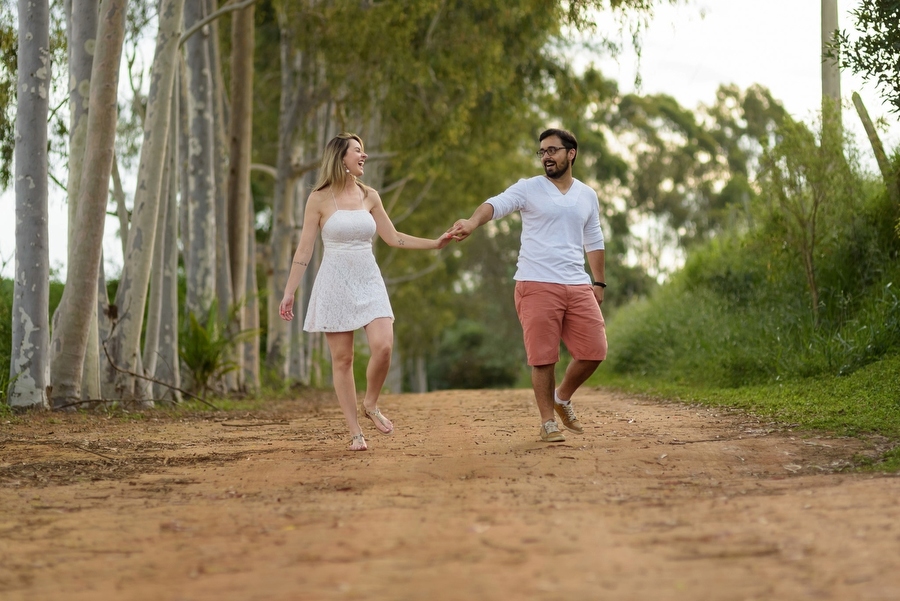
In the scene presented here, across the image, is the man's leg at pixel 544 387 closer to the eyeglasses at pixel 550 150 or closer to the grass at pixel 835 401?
the eyeglasses at pixel 550 150

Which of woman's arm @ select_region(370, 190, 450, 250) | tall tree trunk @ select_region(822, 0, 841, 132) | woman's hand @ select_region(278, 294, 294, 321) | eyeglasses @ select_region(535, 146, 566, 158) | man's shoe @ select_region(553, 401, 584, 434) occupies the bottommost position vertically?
man's shoe @ select_region(553, 401, 584, 434)

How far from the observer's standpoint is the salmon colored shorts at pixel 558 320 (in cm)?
769

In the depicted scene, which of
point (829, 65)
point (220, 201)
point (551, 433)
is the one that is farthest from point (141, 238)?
point (829, 65)

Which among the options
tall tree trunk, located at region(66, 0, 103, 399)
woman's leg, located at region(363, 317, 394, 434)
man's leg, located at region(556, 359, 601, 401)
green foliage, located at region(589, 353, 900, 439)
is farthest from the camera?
tall tree trunk, located at region(66, 0, 103, 399)

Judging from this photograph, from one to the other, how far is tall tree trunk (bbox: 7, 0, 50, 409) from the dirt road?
2138mm

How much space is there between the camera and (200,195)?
1507 centimetres

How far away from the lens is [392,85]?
19.7 metres

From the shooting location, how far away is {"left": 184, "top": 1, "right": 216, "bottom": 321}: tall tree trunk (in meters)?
15.0

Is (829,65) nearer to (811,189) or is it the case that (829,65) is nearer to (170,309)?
(811,189)

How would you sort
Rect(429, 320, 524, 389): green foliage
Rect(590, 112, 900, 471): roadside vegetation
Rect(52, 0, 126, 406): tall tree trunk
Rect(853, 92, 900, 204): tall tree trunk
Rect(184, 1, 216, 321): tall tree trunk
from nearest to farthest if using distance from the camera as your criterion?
Rect(590, 112, 900, 471): roadside vegetation → Rect(52, 0, 126, 406): tall tree trunk → Rect(853, 92, 900, 204): tall tree trunk → Rect(184, 1, 216, 321): tall tree trunk → Rect(429, 320, 524, 389): green foliage

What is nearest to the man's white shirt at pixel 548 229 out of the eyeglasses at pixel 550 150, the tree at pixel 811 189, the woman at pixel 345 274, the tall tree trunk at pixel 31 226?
the eyeglasses at pixel 550 150

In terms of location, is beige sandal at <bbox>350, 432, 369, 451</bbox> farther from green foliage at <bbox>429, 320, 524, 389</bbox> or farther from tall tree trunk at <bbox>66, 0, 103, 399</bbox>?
green foliage at <bbox>429, 320, 524, 389</bbox>

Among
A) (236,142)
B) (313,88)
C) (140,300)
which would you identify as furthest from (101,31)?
(313,88)

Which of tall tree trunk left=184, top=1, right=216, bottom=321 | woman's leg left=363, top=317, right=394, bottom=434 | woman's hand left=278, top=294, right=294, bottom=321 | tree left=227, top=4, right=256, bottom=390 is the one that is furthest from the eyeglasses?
tree left=227, top=4, right=256, bottom=390
